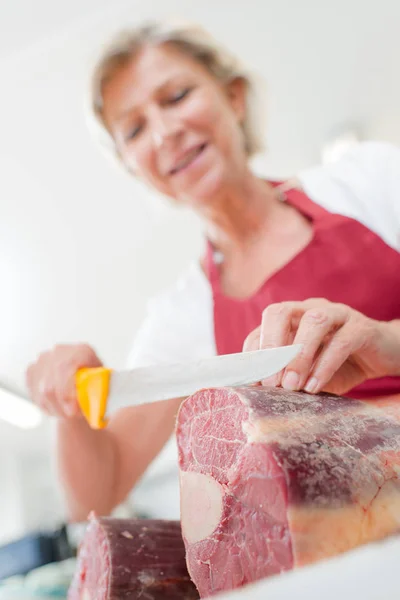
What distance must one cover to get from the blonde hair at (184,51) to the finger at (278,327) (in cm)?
94

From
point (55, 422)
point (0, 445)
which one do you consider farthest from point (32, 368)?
point (0, 445)

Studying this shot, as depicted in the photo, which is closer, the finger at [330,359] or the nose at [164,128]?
the finger at [330,359]

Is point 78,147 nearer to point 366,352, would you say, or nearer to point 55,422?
point 55,422

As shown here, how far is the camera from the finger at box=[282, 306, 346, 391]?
2.54ft

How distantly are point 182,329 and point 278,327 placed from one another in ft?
1.90

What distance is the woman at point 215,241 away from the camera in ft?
3.37

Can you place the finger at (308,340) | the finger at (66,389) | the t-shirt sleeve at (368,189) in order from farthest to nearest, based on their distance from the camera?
the t-shirt sleeve at (368,189)
the finger at (66,389)
the finger at (308,340)

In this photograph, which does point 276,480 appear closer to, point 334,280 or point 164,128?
point 334,280

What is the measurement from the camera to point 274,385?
2.67 feet

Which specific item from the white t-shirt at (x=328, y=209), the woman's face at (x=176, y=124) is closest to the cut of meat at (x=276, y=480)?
the white t-shirt at (x=328, y=209)

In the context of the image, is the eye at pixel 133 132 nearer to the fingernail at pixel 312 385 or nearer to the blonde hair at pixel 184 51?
the blonde hair at pixel 184 51

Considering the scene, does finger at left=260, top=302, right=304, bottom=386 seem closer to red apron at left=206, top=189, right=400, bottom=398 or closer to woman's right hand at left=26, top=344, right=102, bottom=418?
red apron at left=206, top=189, right=400, bottom=398

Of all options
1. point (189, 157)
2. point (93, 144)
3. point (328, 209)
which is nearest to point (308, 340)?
point (328, 209)

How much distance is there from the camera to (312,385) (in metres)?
0.80
